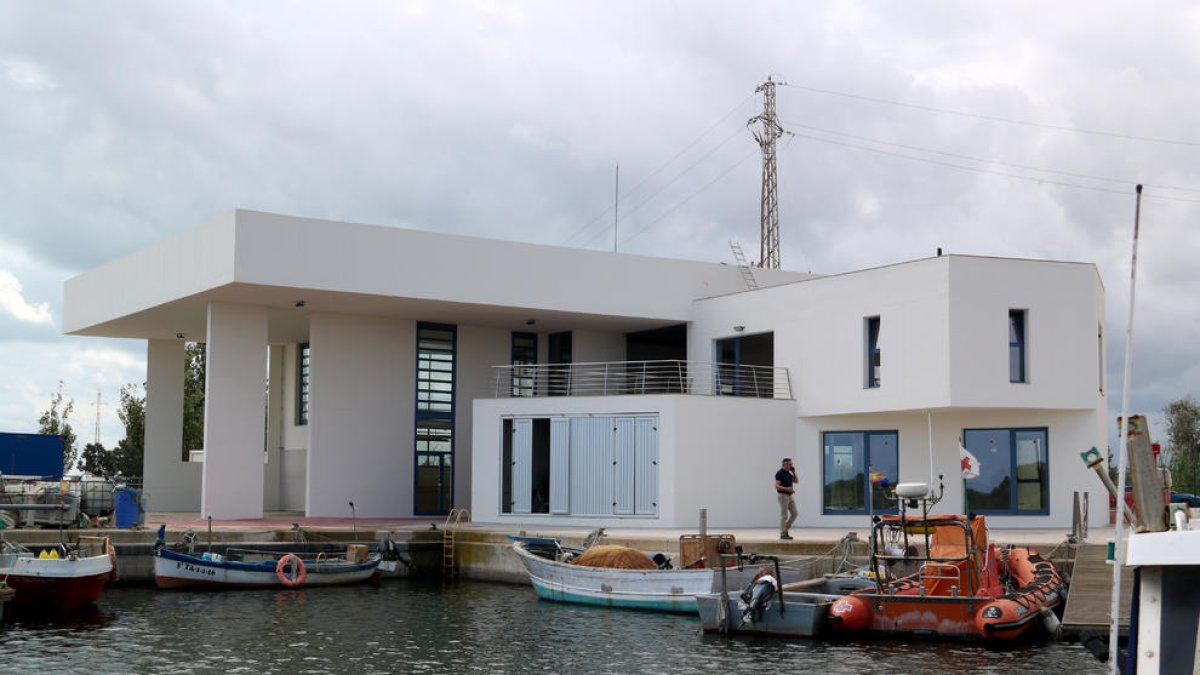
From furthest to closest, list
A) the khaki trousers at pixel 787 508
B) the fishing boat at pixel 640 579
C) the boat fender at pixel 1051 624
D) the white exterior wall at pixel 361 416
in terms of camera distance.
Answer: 1. the white exterior wall at pixel 361 416
2. the khaki trousers at pixel 787 508
3. the fishing boat at pixel 640 579
4. the boat fender at pixel 1051 624

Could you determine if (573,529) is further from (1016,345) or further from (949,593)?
(949,593)

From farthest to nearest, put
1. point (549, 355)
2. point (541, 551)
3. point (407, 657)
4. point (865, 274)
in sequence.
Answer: point (549, 355) → point (865, 274) → point (541, 551) → point (407, 657)

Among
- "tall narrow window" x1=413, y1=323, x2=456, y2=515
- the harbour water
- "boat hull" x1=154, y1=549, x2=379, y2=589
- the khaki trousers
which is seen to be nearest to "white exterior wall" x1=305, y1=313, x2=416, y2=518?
"tall narrow window" x1=413, y1=323, x2=456, y2=515

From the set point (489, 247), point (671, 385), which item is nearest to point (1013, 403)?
point (671, 385)

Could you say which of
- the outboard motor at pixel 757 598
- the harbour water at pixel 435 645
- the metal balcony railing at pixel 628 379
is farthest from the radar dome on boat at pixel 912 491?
the metal balcony railing at pixel 628 379

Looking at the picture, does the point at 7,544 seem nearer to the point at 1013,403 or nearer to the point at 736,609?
the point at 736,609

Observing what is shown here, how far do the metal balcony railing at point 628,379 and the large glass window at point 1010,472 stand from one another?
5408 mm

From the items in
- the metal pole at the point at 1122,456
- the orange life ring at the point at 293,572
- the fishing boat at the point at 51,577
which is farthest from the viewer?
the orange life ring at the point at 293,572

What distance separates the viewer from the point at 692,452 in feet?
96.8

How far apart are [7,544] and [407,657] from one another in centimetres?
863

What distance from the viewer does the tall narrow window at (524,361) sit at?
36156mm

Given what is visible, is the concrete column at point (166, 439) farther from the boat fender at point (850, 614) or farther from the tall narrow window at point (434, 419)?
the boat fender at point (850, 614)

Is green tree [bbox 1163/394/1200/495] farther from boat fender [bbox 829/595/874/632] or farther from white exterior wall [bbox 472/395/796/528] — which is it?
boat fender [bbox 829/595/874/632]

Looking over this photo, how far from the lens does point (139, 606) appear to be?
2286 centimetres
